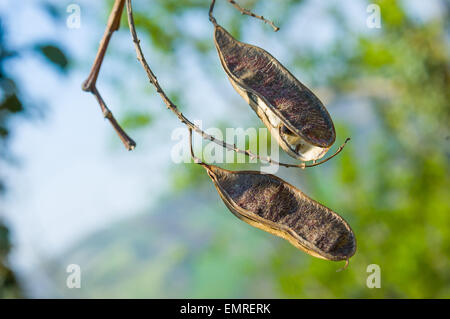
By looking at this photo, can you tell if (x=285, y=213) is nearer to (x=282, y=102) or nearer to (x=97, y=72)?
(x=282, y=102)

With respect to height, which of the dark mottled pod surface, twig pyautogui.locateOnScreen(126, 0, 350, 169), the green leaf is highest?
the green leaf

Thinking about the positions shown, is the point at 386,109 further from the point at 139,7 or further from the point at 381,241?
the point at 139,7

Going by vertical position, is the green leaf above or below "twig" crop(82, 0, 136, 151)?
above

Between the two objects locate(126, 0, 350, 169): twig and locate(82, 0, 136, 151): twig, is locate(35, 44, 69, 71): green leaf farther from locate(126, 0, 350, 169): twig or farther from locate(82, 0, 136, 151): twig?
locate(126, 0, 350, 169): twig

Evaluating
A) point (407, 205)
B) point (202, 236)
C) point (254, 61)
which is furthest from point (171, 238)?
point (254, 61)

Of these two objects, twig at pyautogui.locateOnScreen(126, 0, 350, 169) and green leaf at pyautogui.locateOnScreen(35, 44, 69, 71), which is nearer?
twig at pyautogui.locateOnScreen(126, 0, 350, 169)

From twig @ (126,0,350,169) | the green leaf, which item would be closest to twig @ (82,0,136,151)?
twig @ (126,0,350,169)
